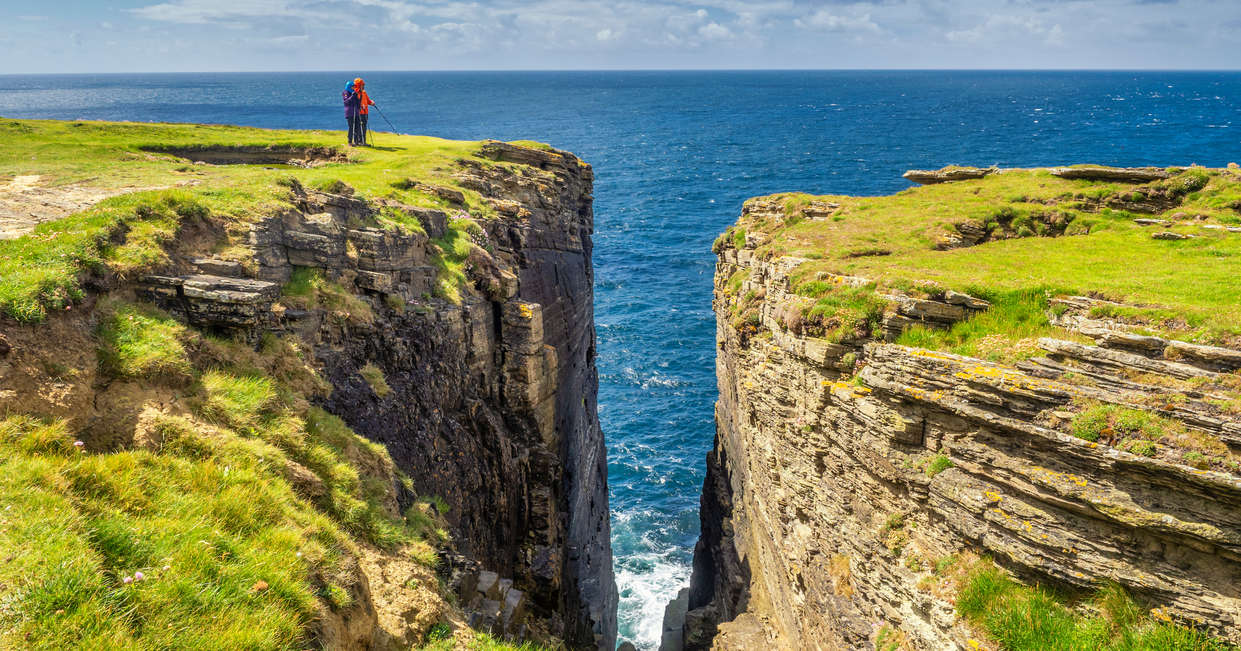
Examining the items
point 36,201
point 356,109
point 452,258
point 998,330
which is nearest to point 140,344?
point 36,201

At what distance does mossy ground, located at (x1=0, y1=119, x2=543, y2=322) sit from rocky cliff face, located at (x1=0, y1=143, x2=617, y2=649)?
79 centimetres

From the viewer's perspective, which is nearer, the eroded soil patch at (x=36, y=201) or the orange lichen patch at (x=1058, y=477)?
the orange lichen patch at (x=1058, y=477)

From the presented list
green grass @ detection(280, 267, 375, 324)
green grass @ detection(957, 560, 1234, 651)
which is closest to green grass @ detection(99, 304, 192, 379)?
green grass @ detection(280, 267, 375, 324)

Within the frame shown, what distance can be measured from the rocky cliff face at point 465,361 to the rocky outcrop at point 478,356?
0.21 ft

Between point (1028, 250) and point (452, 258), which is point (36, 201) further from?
point (1028, 250)

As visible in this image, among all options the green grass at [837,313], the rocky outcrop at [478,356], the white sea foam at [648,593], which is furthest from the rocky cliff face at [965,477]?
the white sea foam at [648,593]

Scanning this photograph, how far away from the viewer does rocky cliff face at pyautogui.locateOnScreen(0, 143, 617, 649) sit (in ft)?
52.9

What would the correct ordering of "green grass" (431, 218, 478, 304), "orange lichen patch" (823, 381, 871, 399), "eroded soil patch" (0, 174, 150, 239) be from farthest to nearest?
1. "green grass" (431, 218, 478, 304)
2. "orange lichen patch" (823, 381, 871, 399)
3. "eroded soil patch" (0, 174, 150, 239)

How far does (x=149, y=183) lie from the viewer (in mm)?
23797

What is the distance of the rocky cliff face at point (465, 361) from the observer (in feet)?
52.9

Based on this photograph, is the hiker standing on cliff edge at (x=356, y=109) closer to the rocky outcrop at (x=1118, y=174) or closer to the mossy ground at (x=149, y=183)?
the mossy ground at (x=149, y=183)

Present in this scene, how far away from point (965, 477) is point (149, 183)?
27822mm

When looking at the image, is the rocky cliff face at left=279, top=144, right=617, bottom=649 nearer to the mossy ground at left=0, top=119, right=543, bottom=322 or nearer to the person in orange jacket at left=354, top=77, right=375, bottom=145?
the mossy ground at left=0, top=119, right=543, bottom=322

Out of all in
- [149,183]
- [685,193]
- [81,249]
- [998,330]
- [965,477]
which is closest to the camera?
[81,249]
